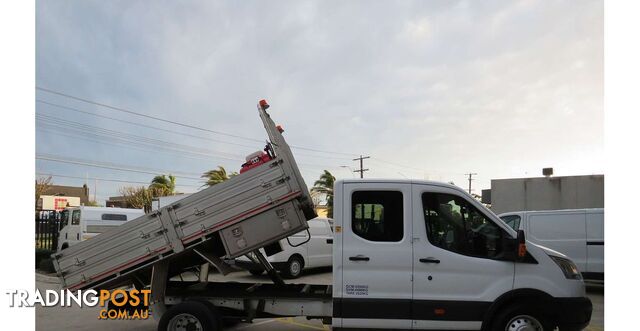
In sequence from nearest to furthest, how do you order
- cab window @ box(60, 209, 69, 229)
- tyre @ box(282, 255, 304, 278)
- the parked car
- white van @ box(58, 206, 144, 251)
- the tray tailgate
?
the tray tailgate, the parked car, tyre @ box(282, 255, 304, 278), white van @ box(58, 206, 144, 251), cab window @ box(60, 209, 69, 229)

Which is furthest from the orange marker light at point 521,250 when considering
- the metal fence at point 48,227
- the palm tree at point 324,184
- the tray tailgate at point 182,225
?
the palm tree at point 324,184

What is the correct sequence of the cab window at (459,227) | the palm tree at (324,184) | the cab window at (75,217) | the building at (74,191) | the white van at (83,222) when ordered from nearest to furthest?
1. the cab window at (459,227)
2. the white van at (83,222)
3. the cab window at (75,217)
4. the palm tree at (324,184)
5. the building at (74,191)

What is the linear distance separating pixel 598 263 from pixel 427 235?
7.36 metres

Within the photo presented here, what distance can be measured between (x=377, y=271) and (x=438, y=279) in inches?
28.4

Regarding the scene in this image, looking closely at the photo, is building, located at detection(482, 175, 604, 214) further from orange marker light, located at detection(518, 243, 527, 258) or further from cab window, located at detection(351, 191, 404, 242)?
cab window, located at detection(351, 191, 404, 242)

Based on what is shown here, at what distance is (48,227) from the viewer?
60.4 ft

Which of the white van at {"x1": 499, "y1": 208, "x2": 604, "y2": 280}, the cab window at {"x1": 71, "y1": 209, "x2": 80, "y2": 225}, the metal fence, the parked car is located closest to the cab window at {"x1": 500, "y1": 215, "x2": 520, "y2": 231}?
the white van at {"x1": 499, "y1": 208, "x2": 604, "y2": 280}

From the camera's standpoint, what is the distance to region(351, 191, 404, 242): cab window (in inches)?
212

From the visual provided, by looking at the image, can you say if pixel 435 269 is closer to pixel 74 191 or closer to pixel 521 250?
pixel 521 250

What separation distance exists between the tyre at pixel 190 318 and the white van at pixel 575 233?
852 cm

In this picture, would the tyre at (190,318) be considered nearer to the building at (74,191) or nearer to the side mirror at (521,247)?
the side mirror at (521,247)

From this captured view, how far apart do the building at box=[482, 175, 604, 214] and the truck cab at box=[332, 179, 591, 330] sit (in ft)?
62.1

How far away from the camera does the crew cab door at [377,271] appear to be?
5266mm

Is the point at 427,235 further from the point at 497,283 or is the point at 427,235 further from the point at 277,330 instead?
the point at 277,330
